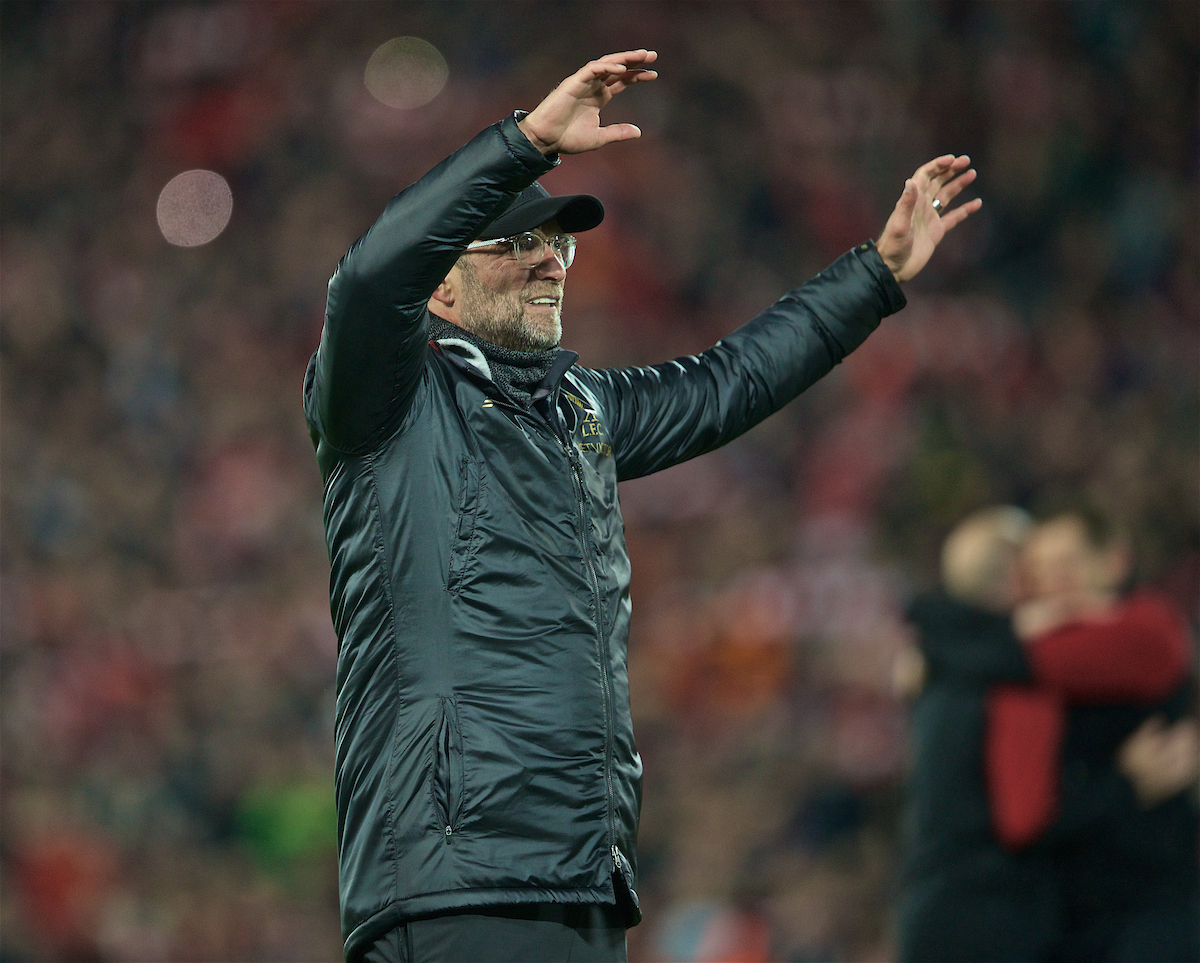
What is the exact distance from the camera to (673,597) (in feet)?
23.1

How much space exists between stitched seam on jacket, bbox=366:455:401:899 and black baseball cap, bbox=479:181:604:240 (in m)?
0.43

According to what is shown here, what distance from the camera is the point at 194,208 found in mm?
9625

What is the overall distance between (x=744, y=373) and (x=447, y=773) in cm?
93

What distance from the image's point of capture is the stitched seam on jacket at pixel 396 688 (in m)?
2.05

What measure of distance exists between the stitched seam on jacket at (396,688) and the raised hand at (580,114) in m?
0.49

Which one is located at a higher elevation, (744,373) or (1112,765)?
(744,373)

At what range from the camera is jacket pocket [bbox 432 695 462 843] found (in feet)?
6.64

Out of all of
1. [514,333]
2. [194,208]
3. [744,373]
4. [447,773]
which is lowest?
[447,773]

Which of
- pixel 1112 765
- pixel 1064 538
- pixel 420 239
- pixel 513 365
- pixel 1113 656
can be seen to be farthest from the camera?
pixel 1064 538

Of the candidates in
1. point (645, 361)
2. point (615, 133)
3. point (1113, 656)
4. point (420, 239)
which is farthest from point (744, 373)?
point (645, 361)

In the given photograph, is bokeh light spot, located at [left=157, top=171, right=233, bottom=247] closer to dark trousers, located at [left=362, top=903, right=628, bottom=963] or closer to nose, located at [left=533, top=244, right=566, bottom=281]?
nose, located at [left=533, top=244, right=566, bottom=281]

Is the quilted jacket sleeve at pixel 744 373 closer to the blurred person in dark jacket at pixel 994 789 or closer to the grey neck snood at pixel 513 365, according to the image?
the grey neck snood at pixel 513 365

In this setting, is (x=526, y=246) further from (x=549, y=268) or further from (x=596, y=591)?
(x=596, y=591)

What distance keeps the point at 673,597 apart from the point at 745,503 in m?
0.59
